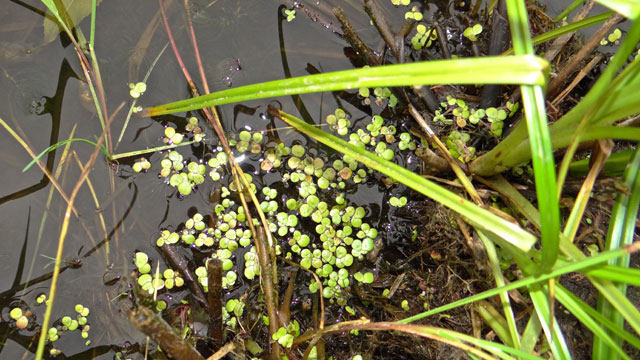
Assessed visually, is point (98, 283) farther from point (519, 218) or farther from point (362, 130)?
point (519, 218)

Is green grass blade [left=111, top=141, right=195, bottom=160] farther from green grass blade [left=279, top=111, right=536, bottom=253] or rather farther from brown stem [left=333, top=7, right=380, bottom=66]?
brown stem [left=333, top=7, right=380, bottom=66]

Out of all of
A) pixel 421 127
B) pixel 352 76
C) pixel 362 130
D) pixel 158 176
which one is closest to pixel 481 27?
pixel 421 127

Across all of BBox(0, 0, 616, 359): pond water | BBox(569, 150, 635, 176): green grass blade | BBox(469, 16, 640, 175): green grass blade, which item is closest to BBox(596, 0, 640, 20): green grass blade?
BBox(469, 16, 640, 175): green grass blade

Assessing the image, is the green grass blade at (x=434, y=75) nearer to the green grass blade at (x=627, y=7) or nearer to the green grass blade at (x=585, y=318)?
the green grass blade at (x=627, y=7)

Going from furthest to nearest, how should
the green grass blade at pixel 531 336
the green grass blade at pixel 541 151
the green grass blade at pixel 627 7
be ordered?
1. the green grass blade at pixel 531 336
2. the green grass blade at pixel 541 151
3. the green grass blade at pixel 627 7

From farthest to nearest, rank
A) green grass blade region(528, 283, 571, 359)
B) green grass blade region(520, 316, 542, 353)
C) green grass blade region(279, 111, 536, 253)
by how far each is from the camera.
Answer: green grass blade region(520, 316, 542, 353)
green grass blade region(528, 283, 571, 359)
green grass blade region(279, 111, 536, 253)

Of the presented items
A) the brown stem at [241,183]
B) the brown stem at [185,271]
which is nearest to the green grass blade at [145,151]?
the brown stem at [241,183]

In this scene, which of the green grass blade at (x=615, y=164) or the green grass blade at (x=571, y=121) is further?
the green grass blade at (x=615, y=164)

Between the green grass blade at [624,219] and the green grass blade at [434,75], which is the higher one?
the green grass blade at [434,75]

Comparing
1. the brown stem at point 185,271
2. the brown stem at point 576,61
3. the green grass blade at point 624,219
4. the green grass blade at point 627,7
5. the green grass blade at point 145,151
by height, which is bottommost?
the brown stem at point 185,271
